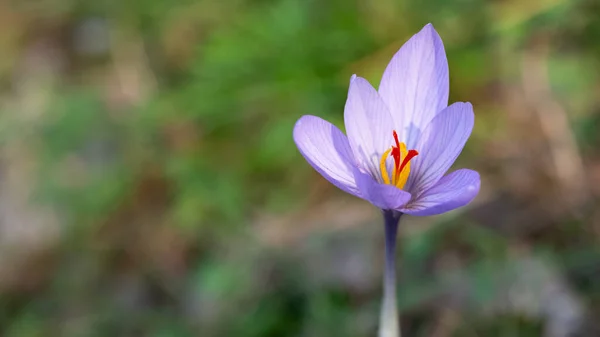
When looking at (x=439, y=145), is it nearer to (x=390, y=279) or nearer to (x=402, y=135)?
(x=402, y=135)

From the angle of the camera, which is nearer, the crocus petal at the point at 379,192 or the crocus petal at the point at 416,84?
the crocus petal at the point at 379,192

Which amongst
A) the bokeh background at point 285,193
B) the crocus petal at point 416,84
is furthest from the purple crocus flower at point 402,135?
the bokeh background at point 285,193

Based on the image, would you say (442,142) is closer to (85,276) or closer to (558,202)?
(558,202)

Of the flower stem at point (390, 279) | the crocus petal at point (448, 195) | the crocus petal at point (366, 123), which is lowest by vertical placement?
the flower stem at point (390, 279)

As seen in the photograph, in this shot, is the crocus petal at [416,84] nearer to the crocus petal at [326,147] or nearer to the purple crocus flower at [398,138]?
the purple crocus flower at [398,138]

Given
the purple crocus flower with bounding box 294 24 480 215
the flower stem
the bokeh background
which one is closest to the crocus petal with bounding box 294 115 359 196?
the purple crocus flower with bounding box 294 24 480 215

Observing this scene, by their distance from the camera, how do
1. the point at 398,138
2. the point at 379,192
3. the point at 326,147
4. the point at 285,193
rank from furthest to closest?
the point at 285,193, the point at 398,138, the point at 326,147, the point at 379,192

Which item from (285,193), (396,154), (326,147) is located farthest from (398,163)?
(285,193)
